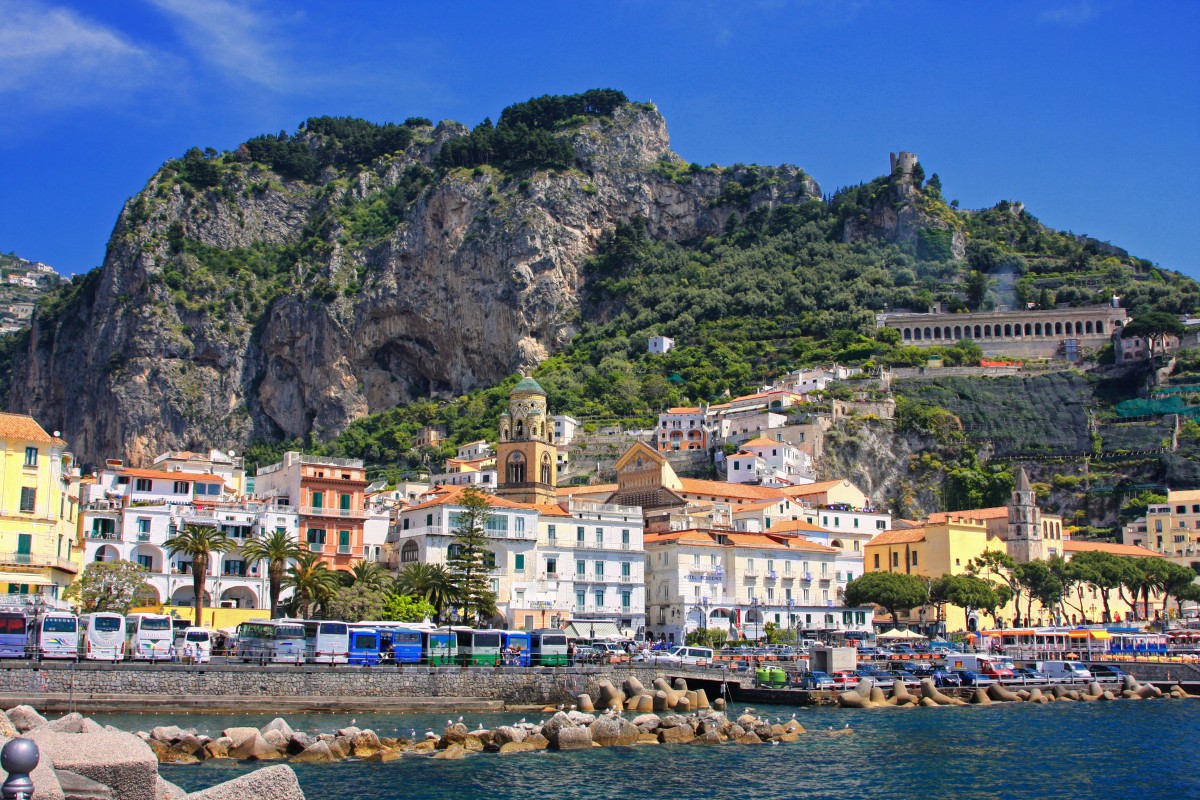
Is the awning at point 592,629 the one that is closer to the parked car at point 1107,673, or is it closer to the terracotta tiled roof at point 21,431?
the parked car at point 1107,673

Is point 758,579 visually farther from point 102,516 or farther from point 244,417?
point 244,417

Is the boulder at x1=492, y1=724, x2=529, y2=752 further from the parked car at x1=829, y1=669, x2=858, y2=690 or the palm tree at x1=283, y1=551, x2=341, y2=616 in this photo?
the palm tree at x1=283, y1=551, x2=341, y2=616

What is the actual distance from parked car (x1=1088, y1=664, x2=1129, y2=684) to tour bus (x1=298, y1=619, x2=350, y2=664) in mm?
37039

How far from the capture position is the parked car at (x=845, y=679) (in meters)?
54.4

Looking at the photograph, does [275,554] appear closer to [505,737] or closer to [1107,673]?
[505,737]

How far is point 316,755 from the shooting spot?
33.1 m

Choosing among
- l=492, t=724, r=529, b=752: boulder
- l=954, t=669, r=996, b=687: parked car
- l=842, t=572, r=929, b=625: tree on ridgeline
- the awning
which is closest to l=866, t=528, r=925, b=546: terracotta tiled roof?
l=842, t=572, r=929, b=625: tree on ridgeline

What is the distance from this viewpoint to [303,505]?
68.1m

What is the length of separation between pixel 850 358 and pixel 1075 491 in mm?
28429

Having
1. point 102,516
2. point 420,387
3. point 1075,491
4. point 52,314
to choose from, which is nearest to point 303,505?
point 102,516

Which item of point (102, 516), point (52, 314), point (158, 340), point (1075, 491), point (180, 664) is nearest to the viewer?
point (180, 664)

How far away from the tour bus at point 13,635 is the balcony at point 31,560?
38.5ft

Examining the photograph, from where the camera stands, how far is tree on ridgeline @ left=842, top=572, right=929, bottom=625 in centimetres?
7781

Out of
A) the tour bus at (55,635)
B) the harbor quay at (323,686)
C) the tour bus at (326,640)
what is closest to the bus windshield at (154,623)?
the tour bus at (55,635)
